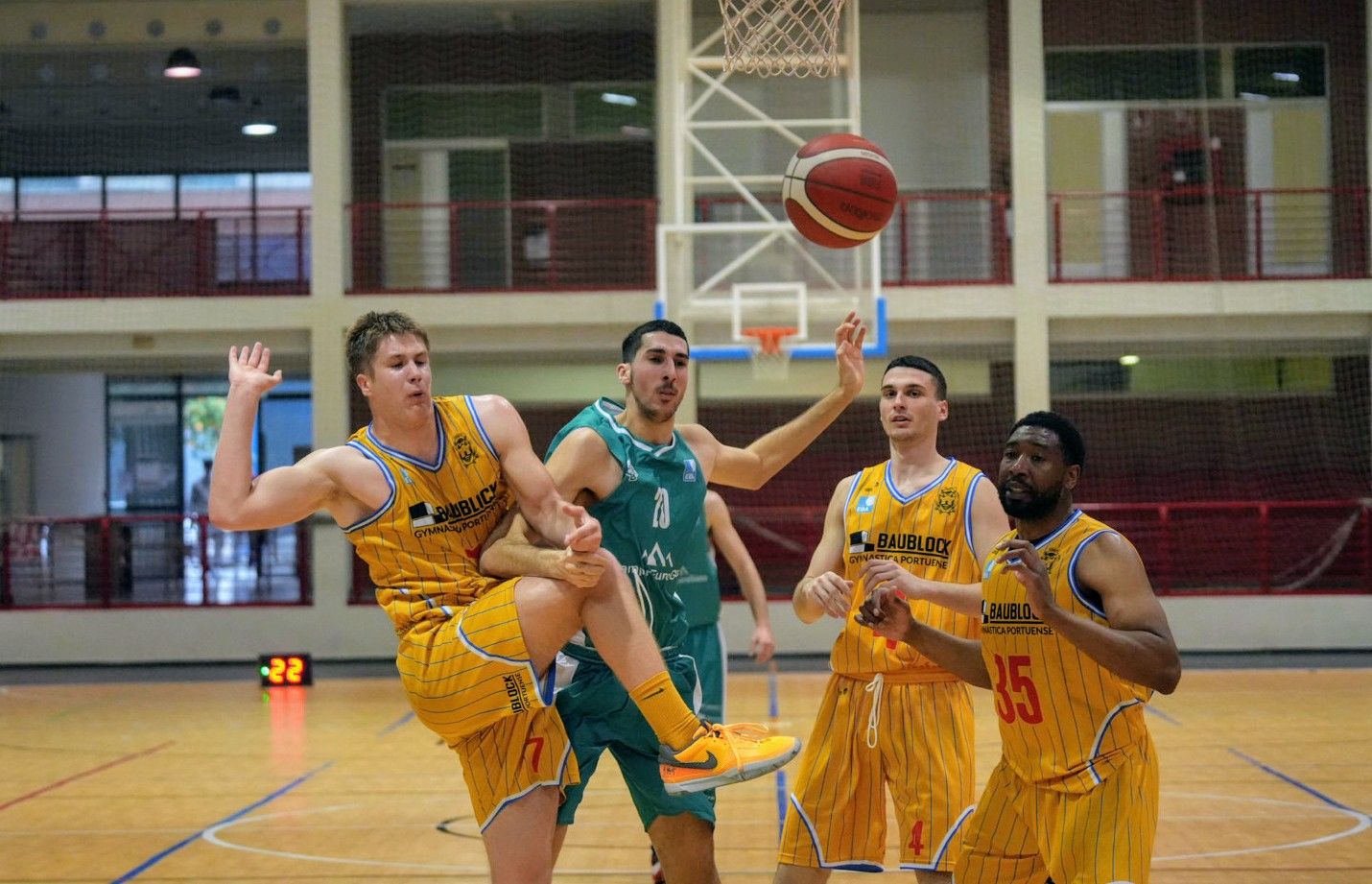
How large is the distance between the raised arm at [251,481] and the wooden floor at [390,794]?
2.86 metres

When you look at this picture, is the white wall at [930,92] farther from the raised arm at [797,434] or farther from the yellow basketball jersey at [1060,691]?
the yellow basketball jersey at [1060,691]

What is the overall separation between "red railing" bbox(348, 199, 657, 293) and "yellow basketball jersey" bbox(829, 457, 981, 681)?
494 inches

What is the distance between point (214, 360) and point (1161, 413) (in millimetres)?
11883

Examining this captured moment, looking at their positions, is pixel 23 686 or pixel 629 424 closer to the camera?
pixel 629 424

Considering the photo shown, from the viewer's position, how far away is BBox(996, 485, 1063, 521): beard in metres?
Result: 3.92

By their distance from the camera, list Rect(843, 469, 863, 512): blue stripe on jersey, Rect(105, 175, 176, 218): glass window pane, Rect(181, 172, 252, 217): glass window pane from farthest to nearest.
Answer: Rect(181, 172, 252, 217): glass window pane
Rect(105, 175, 176, 218): glass window pane
Rect(843, 469, 863, 512): blue stripe on jersey

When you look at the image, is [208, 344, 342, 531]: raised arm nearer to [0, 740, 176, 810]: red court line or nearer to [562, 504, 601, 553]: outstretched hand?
[562, 504, 601, 553]: outstretched hand

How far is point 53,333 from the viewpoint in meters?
16.5

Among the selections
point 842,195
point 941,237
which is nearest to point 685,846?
point 842,195

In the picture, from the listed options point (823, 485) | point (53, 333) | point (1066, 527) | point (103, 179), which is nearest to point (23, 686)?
point (53, 333)

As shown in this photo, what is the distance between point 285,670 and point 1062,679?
35.1 ft

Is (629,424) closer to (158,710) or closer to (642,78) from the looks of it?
(158,710)

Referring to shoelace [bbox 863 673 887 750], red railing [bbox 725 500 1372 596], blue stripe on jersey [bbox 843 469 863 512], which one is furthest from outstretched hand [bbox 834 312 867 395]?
red railing [bbox 725 500 1372 596]

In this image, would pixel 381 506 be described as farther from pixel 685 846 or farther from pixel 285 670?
pixel 285 670
